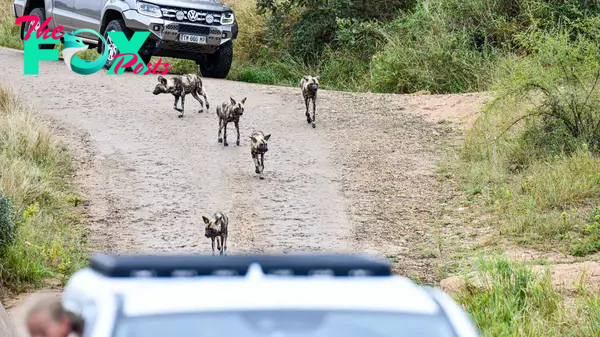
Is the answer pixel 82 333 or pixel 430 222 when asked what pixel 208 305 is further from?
pixel 430 222

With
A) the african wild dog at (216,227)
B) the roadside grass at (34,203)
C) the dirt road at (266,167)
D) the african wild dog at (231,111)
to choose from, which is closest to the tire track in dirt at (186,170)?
the dirt road at (266,167)

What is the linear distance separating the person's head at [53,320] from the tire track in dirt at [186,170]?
6.62 meters

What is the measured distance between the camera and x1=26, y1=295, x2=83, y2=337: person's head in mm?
3322

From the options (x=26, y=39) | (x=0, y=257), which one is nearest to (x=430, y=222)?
(x=0, y=257)

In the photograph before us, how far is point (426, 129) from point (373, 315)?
12.2 m

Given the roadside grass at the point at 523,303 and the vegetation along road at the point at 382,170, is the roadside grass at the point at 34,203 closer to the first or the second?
the vegetation along road at the point at 382,170

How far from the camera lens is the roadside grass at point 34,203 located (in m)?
9.21

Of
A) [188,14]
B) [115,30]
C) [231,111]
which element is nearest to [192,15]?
[188,14]

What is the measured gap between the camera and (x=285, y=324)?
287cm

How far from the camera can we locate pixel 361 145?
14117 millimetres

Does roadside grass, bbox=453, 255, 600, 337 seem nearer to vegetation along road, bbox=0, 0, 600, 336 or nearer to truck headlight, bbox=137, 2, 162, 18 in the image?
vegetation along road, bbox=0, 0, 600, 336

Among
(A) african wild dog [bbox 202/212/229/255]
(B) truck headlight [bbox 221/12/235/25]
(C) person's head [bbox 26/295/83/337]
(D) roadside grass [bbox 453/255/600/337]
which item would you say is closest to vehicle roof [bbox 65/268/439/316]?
(C) person's head [bbox 26/295/83/337]

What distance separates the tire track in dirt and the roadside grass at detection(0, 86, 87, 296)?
311 millimetres

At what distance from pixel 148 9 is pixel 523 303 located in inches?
444
